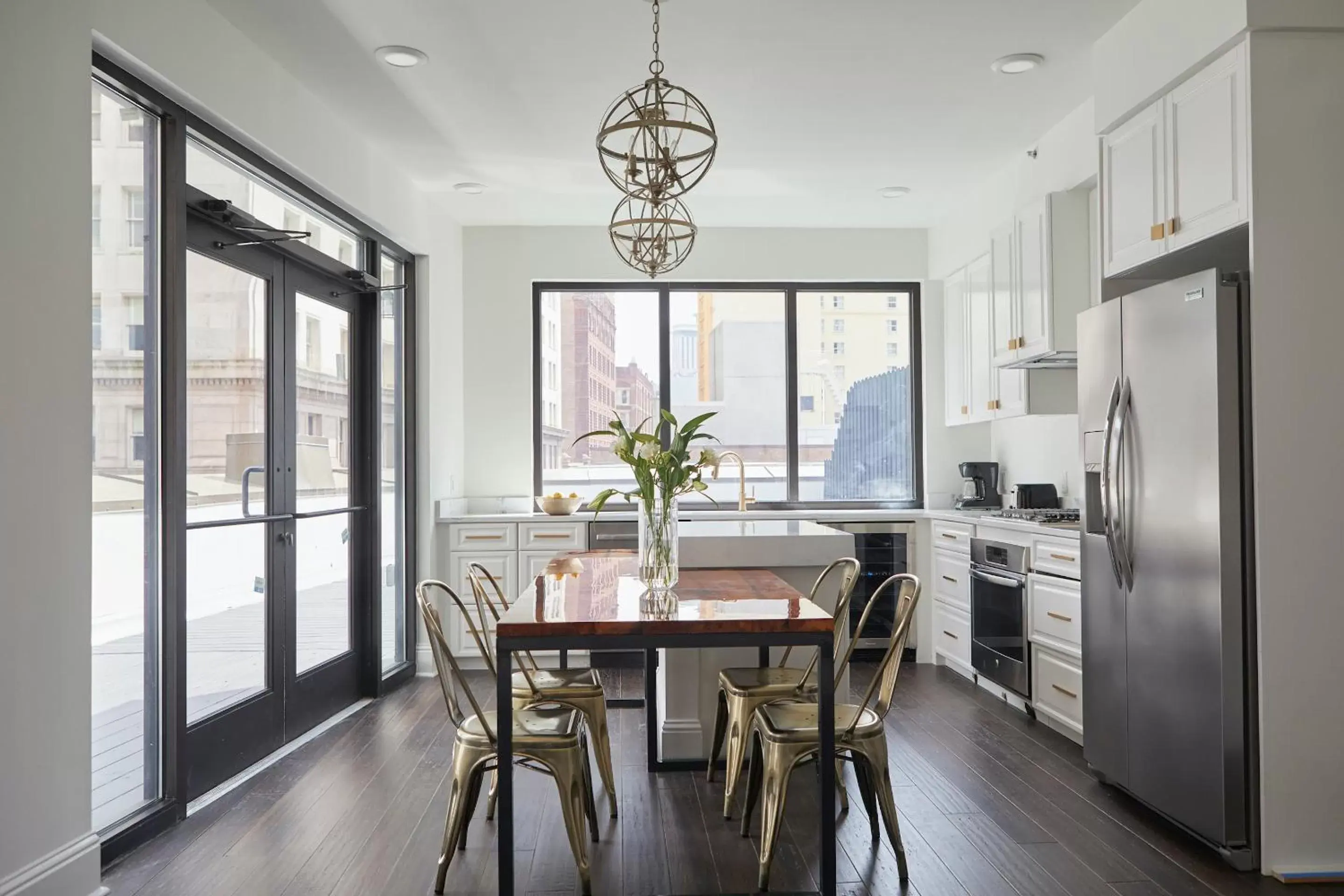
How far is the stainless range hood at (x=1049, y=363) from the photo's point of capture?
4.52 meters

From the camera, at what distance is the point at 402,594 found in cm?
551

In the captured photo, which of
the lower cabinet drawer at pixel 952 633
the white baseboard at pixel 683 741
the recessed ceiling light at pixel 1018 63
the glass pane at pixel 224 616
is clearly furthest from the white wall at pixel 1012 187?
the glass pane at pixel 224 616

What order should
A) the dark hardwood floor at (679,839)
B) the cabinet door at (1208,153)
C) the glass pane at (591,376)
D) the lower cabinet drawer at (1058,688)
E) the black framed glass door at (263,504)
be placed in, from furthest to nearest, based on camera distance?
the glass pane at (591,376)
the lower cabinet drawer at (1058,688)
the black framed glass door at (263,504)
the cabinet door at (1208,153)
the dark hardwood floor at (679,839)

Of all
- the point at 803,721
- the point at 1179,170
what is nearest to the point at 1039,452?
the point at 1179,170

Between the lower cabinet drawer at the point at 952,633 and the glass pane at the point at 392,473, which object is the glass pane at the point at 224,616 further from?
the lower cabinet drawer at the point at 952,633

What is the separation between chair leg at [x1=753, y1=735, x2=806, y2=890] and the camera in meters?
2.63

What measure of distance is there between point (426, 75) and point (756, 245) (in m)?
2.93

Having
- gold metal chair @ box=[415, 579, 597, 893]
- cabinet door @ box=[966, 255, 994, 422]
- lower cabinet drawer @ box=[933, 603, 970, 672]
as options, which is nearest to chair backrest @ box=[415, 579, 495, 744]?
gold metal chair @ box=[415, 579, 597, 893]

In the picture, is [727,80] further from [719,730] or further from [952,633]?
[952,633]

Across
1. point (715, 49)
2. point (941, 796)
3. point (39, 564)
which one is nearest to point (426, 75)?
point (715, 49)

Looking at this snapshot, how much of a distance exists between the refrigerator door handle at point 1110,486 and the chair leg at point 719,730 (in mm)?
1402

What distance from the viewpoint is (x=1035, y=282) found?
15.1 ft

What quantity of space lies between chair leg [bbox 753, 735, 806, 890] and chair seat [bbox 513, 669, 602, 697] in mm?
637

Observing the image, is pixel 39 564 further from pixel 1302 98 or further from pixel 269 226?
pixel 1302 98
